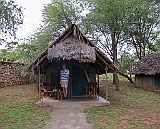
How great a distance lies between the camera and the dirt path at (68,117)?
609 cm

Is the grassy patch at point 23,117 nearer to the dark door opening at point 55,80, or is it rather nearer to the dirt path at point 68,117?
the dirt path at point 68,117

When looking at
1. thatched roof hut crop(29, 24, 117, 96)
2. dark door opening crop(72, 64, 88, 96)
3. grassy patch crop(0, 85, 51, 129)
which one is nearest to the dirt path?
grassy patch crop(0, 85, 51, 129)

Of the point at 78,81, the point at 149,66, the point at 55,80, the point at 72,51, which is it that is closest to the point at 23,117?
the point at 72,51

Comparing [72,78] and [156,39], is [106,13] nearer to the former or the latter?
[72,78]

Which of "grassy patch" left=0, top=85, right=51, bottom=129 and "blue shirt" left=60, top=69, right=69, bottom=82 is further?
"blue shirt" left=60, top=69, right=69, bottom=82

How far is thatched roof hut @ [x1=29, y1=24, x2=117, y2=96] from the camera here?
8.87 metres

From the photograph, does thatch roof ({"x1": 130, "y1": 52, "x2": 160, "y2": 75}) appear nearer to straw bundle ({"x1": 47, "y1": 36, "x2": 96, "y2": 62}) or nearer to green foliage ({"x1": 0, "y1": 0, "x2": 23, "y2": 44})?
straw bundle ({"x1": 47, "y1": 36, "x2": 96, "y2": 62})

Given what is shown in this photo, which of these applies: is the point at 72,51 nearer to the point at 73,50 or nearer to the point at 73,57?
the point at 73,50

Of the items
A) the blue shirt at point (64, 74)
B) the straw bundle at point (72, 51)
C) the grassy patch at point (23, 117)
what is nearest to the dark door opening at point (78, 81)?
the blue shirt at point (64, 74)

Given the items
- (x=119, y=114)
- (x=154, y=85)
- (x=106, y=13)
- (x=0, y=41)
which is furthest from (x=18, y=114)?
(x=154, y=85)

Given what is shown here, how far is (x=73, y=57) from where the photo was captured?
8.83 meters

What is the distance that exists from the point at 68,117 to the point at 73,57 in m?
2.69

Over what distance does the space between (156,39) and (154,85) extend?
7.57 meters

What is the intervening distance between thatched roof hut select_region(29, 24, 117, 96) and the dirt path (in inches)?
76.8
